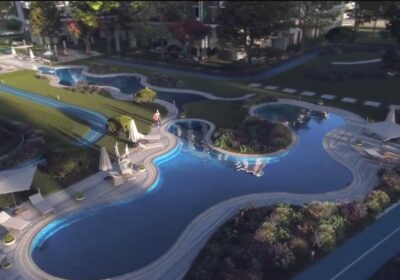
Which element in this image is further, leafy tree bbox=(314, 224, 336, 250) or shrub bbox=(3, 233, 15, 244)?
shrub bbox=(3, 233, 15, 244)

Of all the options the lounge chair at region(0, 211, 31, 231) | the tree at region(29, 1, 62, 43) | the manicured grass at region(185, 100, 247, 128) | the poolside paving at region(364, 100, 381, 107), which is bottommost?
the lounge chair at region(0, 211, 31, 231)

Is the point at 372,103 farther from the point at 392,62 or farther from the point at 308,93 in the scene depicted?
the point at 308,93

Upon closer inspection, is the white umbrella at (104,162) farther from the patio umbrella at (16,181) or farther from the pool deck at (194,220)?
the patio umbrella at (16,181)

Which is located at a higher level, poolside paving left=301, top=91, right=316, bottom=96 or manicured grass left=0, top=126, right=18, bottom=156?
poolside paving left=301, top=91, right=316, bottom=96

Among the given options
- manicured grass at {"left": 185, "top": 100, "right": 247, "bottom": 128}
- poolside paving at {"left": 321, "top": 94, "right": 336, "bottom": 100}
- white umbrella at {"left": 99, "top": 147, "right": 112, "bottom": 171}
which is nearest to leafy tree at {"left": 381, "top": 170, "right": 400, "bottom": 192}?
manicured grass at {"left": 185, "top": 100, "right": 247, "bottom": 128}

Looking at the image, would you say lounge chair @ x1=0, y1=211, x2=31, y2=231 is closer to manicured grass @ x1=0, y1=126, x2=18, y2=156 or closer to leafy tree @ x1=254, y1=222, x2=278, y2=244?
manicured grass @ x1=0, y1=126, x2=18, y2=156

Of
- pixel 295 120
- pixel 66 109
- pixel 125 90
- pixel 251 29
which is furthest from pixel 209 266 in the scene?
pixel 251 29
